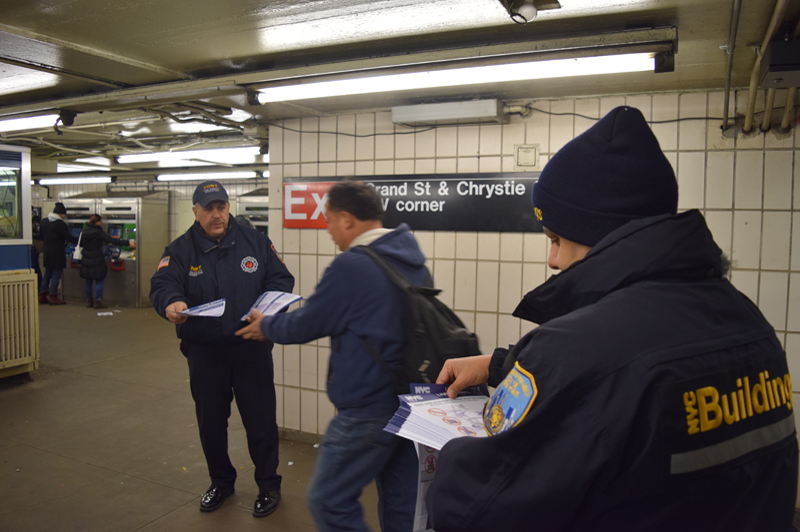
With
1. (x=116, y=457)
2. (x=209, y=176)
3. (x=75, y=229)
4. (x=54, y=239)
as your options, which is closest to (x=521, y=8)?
(x=116, y=457)

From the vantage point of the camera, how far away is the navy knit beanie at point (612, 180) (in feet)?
2.91

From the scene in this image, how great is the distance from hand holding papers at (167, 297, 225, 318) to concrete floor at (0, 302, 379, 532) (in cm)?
120

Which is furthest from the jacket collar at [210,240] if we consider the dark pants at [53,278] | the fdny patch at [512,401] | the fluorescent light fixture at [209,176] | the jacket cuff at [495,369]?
the dark pants at [53,278]

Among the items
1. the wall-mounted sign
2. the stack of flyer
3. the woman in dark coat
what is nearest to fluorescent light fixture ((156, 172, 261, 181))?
the woman in dark coat

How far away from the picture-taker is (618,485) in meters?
0.73

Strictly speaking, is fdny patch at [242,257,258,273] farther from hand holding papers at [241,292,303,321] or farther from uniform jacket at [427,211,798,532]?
uniform jacket at [427,211,798,532]

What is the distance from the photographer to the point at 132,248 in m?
9.88

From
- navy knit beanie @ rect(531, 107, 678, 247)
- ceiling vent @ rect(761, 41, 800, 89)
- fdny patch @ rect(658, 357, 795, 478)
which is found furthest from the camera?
ceiling vent @ rect(761, 41, 800, 89)

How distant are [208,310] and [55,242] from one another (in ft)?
28.1

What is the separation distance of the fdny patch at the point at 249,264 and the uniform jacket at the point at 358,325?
42.7 inches

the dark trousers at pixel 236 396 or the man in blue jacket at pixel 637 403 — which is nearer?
the man in blue jacket at pixel 637 403

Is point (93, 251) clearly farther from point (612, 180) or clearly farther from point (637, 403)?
point (637, 403)

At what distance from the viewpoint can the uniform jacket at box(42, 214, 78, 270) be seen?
928 cm

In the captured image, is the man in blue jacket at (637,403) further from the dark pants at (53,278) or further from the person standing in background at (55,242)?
the dark pants at (53,278)
